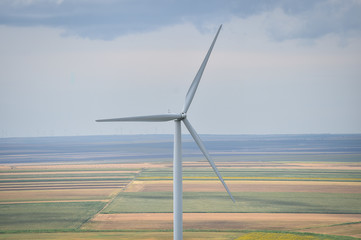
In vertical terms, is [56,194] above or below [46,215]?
above

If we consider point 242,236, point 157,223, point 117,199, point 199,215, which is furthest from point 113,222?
point 117,199

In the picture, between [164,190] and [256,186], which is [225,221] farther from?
[256,186]

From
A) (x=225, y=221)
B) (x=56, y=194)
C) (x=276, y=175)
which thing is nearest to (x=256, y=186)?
(x=276, y=175)

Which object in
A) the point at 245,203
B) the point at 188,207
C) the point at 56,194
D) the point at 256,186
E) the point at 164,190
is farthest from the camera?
the point at 256,186

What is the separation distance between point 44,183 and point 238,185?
35642 millimetres

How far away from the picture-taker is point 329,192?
81688 millimetres

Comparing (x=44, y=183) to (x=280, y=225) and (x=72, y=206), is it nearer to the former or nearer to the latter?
(x=72, y=206)

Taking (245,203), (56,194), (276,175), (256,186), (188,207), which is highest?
(276,175)

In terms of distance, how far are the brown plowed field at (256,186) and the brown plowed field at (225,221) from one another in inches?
944

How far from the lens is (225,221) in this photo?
57219 mm

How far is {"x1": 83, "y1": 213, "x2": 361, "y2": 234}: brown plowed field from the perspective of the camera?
53938 mm

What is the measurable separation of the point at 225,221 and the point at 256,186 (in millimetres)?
34861

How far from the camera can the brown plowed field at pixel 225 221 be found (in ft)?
177

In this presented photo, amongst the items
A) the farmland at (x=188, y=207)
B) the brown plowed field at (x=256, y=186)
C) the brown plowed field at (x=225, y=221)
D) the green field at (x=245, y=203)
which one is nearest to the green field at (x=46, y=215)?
the farmland at (x=188, y=207)
